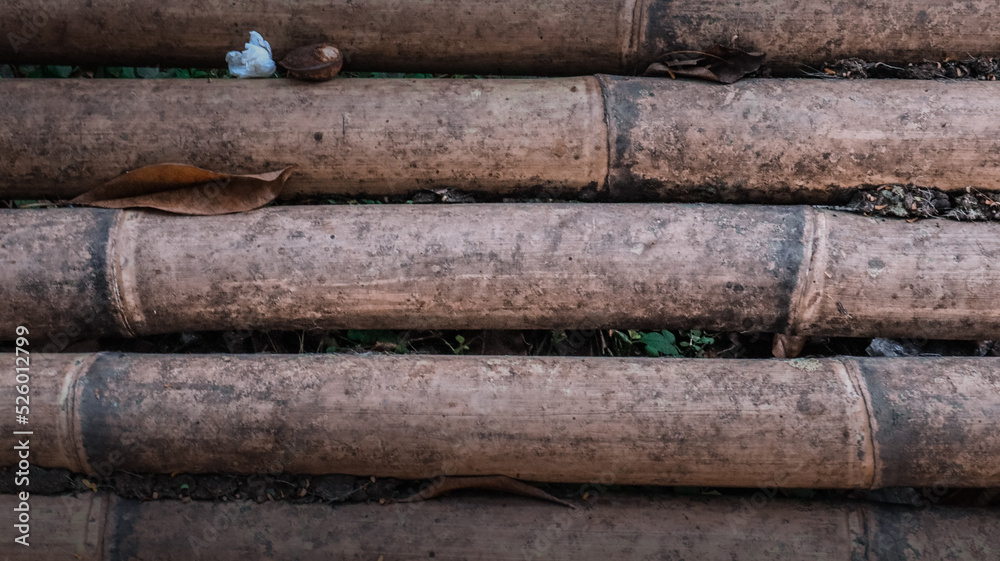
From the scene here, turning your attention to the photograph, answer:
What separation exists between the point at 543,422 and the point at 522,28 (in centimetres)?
151

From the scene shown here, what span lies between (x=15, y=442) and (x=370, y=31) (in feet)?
6.11

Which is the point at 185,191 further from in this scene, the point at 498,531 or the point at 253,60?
the point at 498,531

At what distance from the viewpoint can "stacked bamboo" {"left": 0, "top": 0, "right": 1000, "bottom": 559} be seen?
221 cm

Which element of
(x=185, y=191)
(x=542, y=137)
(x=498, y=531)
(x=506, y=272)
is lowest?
(x=498, y=531)

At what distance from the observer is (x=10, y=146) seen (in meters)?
2.54

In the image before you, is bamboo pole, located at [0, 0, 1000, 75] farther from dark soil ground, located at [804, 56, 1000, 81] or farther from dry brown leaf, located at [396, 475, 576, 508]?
dry brown leaf, located at [396, 475, 576, 508]

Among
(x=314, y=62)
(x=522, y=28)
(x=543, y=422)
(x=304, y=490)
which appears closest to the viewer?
(x=543, y=422)

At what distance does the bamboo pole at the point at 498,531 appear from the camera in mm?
2205

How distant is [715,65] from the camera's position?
2666 millimetres

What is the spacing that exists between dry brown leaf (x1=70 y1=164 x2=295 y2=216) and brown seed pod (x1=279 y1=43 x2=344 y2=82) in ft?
1.21

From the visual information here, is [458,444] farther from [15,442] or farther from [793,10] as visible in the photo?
[793,10]

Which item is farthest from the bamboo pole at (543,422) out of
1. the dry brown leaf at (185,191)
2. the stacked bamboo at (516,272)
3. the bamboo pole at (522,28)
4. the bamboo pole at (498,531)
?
the bamboo pole at (522,28)

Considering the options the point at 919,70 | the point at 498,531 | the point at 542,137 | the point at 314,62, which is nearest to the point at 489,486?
the point at 498,531

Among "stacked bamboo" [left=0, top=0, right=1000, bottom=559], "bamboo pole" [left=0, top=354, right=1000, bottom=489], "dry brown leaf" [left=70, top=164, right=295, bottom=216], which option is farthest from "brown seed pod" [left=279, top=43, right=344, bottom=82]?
"bamboo pole" [left=0, top=354, right=1000, bottom=489]
